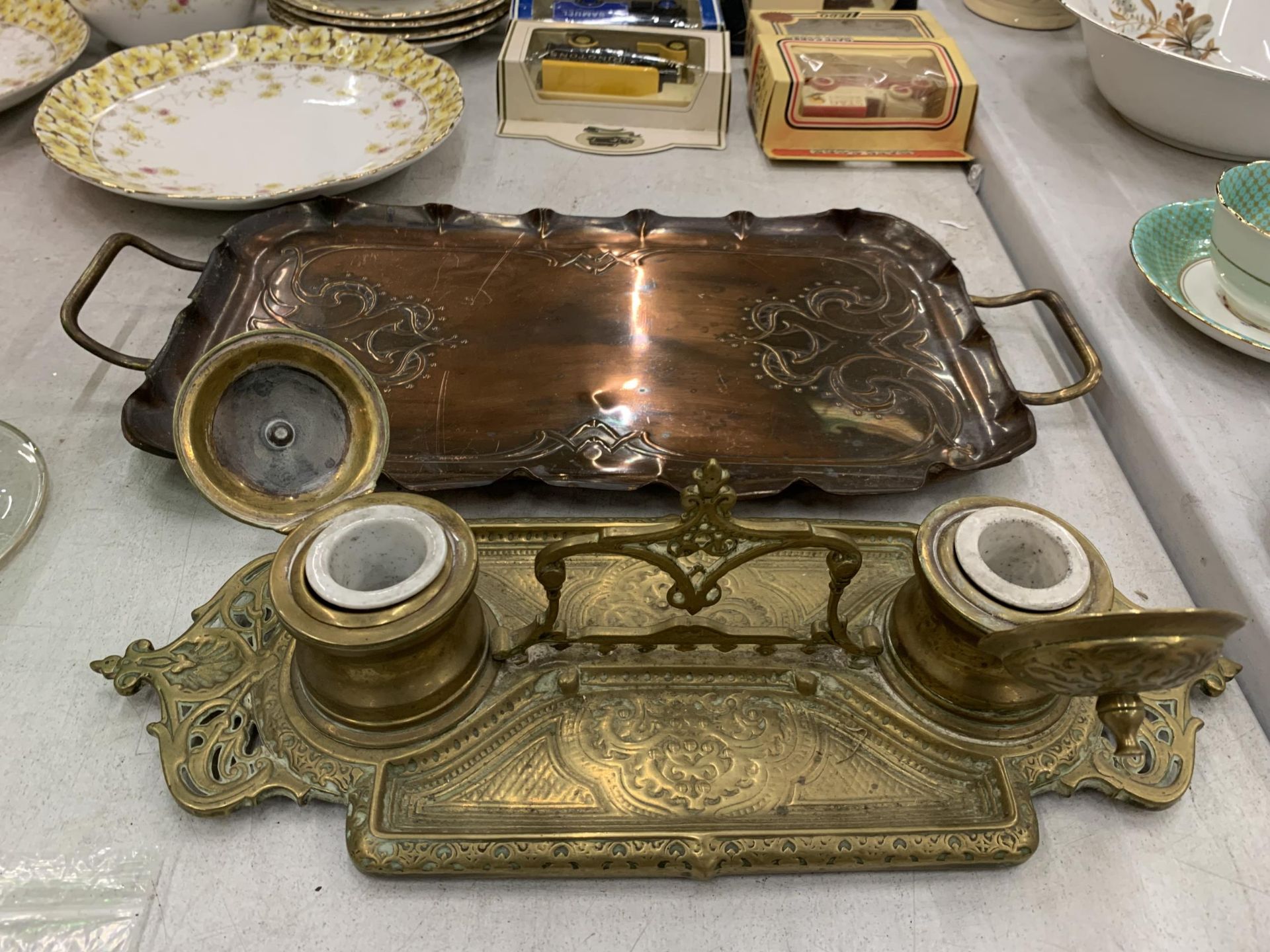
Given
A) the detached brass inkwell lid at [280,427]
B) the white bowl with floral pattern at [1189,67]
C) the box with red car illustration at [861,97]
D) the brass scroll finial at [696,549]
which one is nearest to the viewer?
the brass scroll finial at [696,549]

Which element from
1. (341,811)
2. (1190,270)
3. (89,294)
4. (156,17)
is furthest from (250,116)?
(1190,270)

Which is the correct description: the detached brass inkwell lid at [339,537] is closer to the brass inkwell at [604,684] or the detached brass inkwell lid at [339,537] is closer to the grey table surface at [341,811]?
the brass inkwell at [604,684]

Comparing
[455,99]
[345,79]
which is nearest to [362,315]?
[455,99]

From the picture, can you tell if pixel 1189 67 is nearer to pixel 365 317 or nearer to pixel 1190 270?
pixel 1190 270

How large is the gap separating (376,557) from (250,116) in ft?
3.04

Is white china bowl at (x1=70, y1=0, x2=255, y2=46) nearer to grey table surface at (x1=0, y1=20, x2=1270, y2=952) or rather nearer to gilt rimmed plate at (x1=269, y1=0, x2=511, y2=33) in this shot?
gilt rimmed plate at (x1=269, y1=0, x2=511, y2=33)

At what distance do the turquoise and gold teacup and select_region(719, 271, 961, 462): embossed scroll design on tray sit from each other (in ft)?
1.00

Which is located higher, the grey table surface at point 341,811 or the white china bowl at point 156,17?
the white china bowl at point 156,17

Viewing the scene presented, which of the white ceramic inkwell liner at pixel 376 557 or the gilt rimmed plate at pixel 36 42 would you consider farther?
the gilt rimmed plate at pixel 36 42

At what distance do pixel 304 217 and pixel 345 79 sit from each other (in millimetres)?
351

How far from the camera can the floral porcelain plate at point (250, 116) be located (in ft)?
3.56

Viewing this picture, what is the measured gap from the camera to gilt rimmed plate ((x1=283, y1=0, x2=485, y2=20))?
1.33 meters

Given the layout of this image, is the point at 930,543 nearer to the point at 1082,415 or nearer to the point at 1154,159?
the point at 1082,415

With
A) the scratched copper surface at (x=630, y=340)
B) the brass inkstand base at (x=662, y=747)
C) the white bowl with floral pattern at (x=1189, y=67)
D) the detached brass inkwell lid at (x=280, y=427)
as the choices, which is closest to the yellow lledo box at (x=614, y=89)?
the scratched copper surface at (x=630, y=340)
